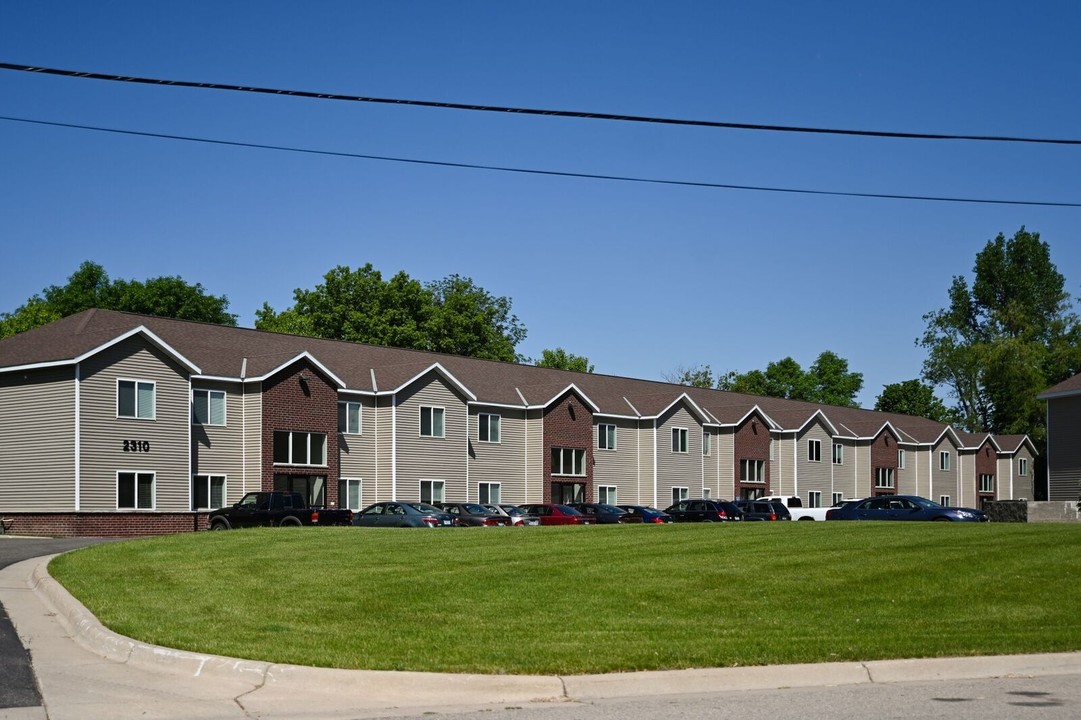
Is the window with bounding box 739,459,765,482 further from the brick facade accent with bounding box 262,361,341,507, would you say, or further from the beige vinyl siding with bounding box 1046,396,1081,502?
the brick facade accent with bounding box 262,361,341,507

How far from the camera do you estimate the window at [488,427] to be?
58.9 meters

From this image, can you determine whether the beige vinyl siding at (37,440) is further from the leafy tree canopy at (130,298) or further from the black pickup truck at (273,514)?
the leafy tree canopy at (130,298)

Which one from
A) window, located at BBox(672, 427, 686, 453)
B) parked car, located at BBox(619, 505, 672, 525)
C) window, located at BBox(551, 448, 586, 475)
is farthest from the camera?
window, located at BBox(672, 427, 686, 453)

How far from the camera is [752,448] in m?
74.4

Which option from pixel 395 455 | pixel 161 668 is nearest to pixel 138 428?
pixel 395 455

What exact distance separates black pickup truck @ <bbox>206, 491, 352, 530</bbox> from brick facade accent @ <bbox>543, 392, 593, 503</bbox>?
18.8 meters

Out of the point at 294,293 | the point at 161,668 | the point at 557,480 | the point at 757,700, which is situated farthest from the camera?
the point at 294,293

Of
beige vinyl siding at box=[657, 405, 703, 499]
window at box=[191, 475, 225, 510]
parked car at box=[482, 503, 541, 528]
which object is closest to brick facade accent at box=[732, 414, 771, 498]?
beige vinyl siding at box=[657, 405, 703, 499]

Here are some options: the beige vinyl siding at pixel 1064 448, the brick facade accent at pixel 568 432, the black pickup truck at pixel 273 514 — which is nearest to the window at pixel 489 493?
the brick facade accent at pixel 568 432

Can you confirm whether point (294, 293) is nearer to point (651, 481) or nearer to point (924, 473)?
point (651, 481)

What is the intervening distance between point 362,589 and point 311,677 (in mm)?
5744

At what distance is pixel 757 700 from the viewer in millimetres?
10953

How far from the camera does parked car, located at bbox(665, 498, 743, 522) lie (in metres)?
51.9

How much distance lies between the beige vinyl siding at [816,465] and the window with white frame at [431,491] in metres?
29.7
